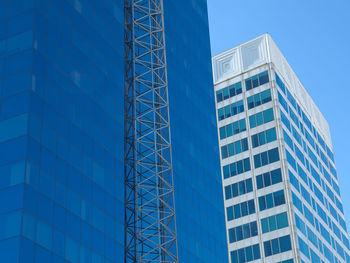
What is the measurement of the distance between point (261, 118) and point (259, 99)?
408 centimetres

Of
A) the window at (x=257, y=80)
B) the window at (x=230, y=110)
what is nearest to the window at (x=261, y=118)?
the window at (x=230, y=110)

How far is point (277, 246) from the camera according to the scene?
115 metres

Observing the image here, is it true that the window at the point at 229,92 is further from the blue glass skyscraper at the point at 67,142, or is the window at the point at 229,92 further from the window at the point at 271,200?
the blue glass skyscraper at the point at 67,142

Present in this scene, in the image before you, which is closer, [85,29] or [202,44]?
[85,29]

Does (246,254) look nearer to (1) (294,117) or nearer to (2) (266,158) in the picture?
(2) (266,158)

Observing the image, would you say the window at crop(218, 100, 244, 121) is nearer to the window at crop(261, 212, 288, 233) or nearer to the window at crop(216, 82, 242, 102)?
the window at crop(216, 82, 242, 102)

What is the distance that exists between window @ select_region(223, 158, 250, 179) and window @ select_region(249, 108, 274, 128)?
7.17 meters

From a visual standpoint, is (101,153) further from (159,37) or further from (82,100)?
(159,37)

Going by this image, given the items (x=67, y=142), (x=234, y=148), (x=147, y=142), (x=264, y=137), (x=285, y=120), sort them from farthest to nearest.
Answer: (x=234, y=148) < (x=285, y=120) < (x=264, y=137) < (x=147, y=142) < (x=67, y=142)

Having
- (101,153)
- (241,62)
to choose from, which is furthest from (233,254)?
(101,153)

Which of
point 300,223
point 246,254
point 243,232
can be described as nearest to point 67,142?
point 246,254

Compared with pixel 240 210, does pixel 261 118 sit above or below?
above

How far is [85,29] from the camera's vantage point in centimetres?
6775

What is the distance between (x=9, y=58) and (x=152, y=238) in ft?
74.2
